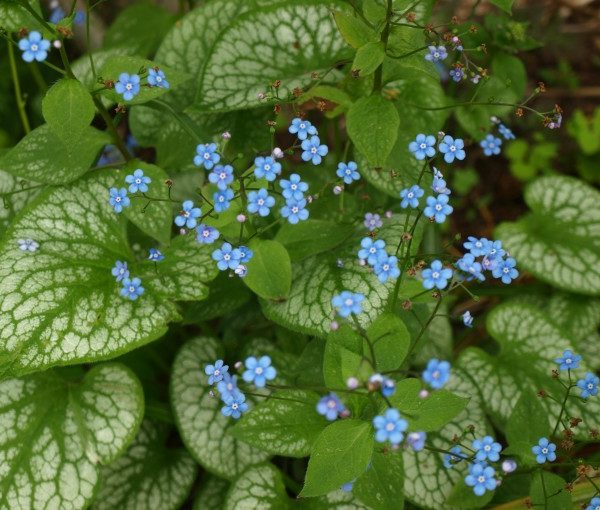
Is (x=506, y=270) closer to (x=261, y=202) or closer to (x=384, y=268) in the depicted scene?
(x=384, y=268)

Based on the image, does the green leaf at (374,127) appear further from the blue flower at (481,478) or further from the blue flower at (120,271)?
the blue flower at (481,478)

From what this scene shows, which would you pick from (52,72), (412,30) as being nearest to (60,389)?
(412,30)

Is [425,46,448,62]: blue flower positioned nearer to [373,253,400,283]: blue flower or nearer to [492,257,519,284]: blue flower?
[492,257,519,284]: blue flower

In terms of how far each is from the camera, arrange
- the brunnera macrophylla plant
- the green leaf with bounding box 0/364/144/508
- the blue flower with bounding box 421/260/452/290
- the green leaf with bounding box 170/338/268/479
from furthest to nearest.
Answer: the green leaf with bounding box 170/338/268/479 < the green leaf with bounding box 0/364/144/508 < the brunnera macrophylla plant < the blue flower with bounding box 421/260/452/290

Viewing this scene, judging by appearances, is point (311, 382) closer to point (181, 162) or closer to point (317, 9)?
point (181, 162)

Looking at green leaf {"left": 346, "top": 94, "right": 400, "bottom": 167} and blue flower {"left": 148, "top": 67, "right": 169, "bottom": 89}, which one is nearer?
blue flower {"left": 148, "top": 67, "right": 169, "bottom": 89}

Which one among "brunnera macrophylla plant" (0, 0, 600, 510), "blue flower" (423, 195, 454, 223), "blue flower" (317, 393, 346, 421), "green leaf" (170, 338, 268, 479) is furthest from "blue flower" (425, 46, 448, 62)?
"green leaf" (170, 338, 268, 479)
